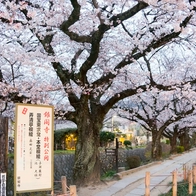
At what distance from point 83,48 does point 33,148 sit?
7.09 m

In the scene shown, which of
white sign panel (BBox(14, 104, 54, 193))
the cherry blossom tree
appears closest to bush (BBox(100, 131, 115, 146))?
the cherry blossom tree

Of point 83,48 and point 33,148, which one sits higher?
point 83,48

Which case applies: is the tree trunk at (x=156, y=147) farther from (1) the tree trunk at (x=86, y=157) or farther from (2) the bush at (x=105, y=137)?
(1) the tree trunk at (x=86, y=157)

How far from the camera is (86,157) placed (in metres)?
11.0

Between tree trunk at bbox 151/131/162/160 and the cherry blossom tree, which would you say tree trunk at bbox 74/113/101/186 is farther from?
tree trunk at bbox 151/131/162/160

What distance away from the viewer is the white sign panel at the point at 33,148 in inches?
212

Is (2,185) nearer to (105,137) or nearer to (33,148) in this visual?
(33,148)

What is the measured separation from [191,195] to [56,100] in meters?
7.61

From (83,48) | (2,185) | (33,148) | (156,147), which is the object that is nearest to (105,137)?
(156,147)

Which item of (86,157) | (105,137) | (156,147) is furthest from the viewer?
(105,137)

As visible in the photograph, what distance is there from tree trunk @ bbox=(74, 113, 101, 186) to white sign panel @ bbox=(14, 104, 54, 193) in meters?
5.27

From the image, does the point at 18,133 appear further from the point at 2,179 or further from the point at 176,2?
the point at 176,2

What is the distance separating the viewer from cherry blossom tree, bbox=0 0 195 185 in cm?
873

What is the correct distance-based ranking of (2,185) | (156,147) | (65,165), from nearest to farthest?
(2,185) < (65,165) < (156,147)
